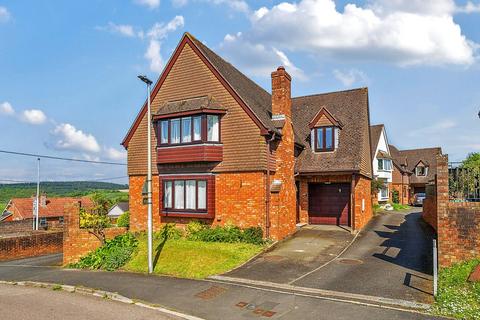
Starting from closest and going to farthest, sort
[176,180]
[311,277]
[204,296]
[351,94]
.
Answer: [204,296] → [311,277] → [176,180] → [351,94]

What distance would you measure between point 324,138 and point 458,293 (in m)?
13.4

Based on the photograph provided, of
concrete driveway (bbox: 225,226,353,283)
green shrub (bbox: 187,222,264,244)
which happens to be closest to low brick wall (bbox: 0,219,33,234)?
green shrub (bbox: 187,222,264,244)

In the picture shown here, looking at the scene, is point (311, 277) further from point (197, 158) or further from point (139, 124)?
point (139, 124)

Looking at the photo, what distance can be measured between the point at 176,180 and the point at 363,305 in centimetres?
1252

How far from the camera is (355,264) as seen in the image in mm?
→ 14398

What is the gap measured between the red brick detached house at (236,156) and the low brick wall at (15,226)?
27.8 meters

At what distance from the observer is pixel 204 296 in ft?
36.8

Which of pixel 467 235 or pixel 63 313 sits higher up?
pixel 467 235

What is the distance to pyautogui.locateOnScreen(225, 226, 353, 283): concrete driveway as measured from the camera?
1342 centimetres

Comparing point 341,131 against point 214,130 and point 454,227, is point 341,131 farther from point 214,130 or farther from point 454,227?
point 454,227

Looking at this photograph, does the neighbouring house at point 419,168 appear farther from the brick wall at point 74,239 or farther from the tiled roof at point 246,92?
the brick wall at point 74,239

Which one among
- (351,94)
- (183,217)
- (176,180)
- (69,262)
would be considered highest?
(351,94)

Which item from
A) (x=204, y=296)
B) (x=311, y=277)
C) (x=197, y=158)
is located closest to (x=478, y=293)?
(x=311, y=277)

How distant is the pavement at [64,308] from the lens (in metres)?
9.69
